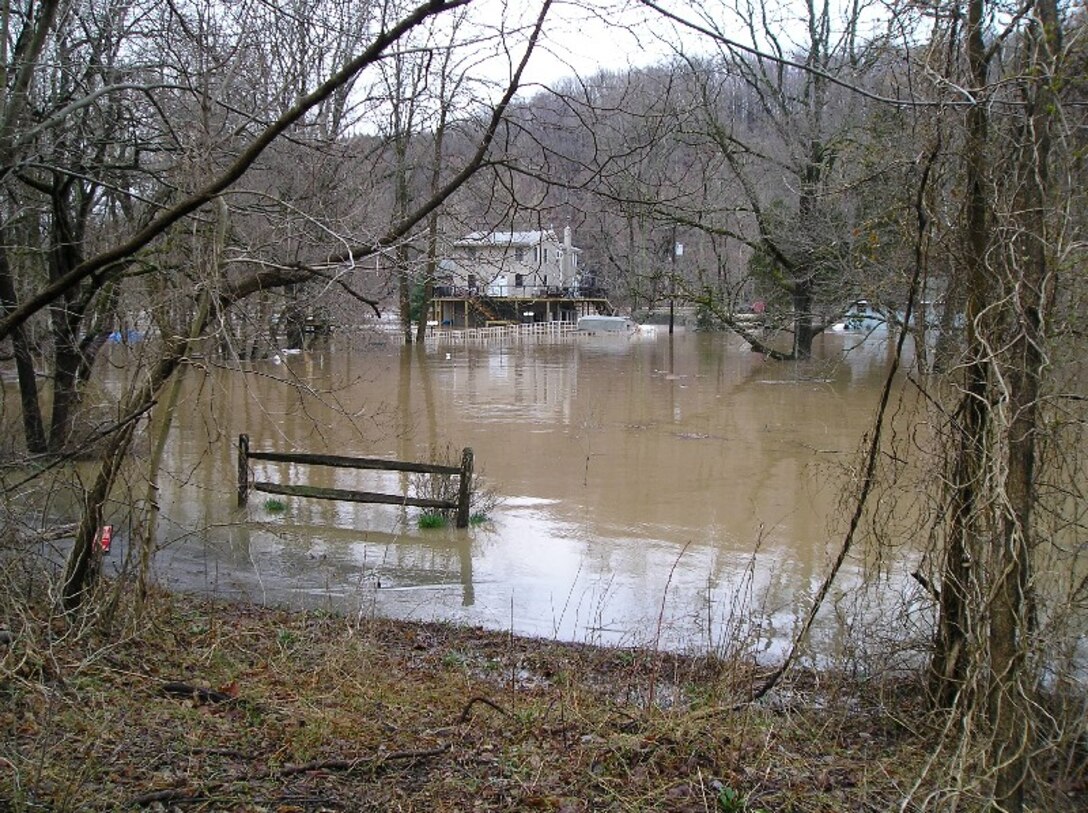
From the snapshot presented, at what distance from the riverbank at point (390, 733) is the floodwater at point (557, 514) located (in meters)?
0.86

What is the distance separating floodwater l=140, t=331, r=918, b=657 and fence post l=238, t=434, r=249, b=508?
27cm

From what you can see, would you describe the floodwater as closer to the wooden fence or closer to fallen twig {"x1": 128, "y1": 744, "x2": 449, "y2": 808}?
the wooden fence

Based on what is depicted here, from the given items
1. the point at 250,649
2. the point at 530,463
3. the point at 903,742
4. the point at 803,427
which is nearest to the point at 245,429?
the point at 530,463

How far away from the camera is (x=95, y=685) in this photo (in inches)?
202

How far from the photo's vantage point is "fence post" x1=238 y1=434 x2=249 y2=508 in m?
13.3

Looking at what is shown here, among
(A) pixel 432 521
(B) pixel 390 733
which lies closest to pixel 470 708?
(B) pixel 390 733

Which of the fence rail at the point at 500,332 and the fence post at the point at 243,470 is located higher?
the fence rail at the point at 500,332

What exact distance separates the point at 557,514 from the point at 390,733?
9005 mm

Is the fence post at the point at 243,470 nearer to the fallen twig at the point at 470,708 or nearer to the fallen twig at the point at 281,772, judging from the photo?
the fallen twig at the point at 470,708

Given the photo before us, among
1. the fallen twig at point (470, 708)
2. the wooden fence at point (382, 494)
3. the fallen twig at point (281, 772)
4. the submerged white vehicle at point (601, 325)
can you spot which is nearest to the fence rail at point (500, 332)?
the submerged white vehicle at point (601, 325)

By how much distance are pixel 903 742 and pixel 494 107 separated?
445cm

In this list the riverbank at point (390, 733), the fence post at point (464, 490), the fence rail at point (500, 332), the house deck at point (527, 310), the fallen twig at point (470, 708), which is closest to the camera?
the riverbank at point (390, 733)

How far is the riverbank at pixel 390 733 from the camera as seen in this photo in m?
4.04

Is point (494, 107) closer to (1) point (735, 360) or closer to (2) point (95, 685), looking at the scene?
(2) point (95, 685)
